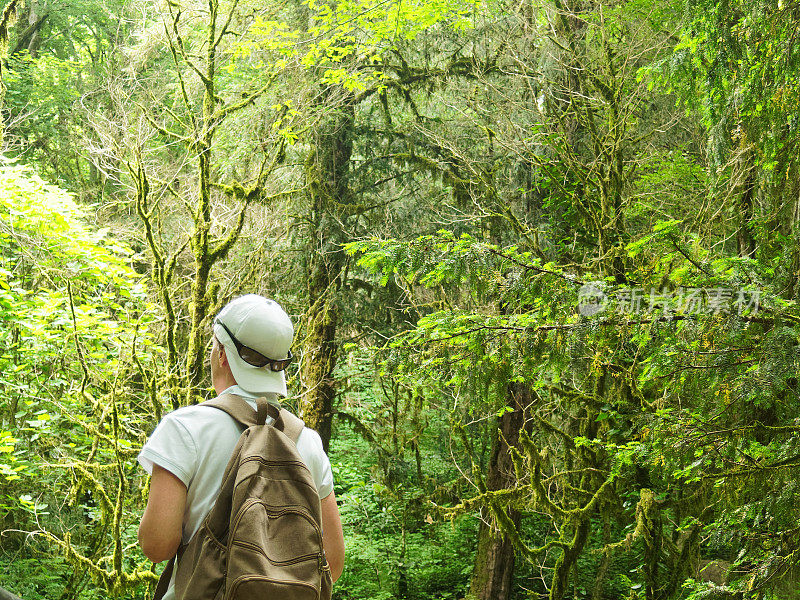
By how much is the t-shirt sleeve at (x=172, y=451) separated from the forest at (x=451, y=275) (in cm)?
218

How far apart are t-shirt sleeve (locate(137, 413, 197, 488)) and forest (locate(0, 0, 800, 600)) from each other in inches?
85.6

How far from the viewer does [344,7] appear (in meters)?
7.91

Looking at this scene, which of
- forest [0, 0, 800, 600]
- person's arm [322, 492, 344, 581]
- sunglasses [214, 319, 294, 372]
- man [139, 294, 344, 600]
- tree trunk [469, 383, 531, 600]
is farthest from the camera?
tree trunk [469, 383, 531, 600]

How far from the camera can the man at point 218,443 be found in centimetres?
172

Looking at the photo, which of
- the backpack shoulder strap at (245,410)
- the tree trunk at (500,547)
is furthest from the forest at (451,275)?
the backpack shoulder strap at (245,410)

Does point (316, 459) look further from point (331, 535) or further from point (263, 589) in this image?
point (263, 589)

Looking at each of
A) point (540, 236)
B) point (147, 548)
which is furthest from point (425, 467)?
point (147, 548)

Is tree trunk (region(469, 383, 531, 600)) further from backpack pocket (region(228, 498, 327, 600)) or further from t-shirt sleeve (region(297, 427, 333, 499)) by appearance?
backpack pocket (region(228, 498, 327, 600))

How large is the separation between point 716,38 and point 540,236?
16.6 feet

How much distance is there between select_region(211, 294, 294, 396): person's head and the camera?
6.41 feet

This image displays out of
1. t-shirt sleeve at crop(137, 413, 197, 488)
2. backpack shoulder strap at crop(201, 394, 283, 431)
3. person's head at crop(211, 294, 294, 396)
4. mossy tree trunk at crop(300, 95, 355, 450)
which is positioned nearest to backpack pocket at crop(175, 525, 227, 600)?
t-shirt sleeve at crop(137, 413, 197, 488)

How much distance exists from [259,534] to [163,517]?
0.24 metres

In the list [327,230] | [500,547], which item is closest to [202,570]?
[500,547]

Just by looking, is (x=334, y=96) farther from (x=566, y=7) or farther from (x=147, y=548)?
(x=147, y=548)
